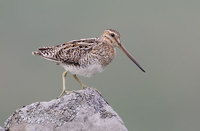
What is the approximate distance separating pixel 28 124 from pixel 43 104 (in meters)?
0.28

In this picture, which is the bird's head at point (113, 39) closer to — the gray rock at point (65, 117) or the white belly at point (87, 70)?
the white belly at point (87, 70)

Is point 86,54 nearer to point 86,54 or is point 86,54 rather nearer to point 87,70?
point 86,54

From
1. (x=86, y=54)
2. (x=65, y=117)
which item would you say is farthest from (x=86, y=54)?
(x=65, y=117)

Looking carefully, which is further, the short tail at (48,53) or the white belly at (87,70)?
the short tail at (48,53)

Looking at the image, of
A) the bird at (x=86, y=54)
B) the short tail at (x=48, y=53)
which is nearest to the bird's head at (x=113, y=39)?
the bird at (x=86, y=54)

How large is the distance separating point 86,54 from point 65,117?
1.55 meters

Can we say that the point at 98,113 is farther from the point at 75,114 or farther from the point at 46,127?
the point at 46,127

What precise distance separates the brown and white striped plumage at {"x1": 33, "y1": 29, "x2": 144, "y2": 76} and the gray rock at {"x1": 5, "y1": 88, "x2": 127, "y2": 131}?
3.67 ft

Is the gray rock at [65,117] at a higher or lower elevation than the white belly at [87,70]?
lower

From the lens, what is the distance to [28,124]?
15.9 feet

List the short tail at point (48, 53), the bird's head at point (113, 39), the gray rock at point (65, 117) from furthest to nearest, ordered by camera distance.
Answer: the short tail at point (48, 53), the bird's head at point (113, 39), the gray rock at point (65, 117)

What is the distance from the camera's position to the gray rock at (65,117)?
4832 millimetres

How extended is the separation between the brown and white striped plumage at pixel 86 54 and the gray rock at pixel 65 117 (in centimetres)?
112

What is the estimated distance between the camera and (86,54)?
20.4ft
